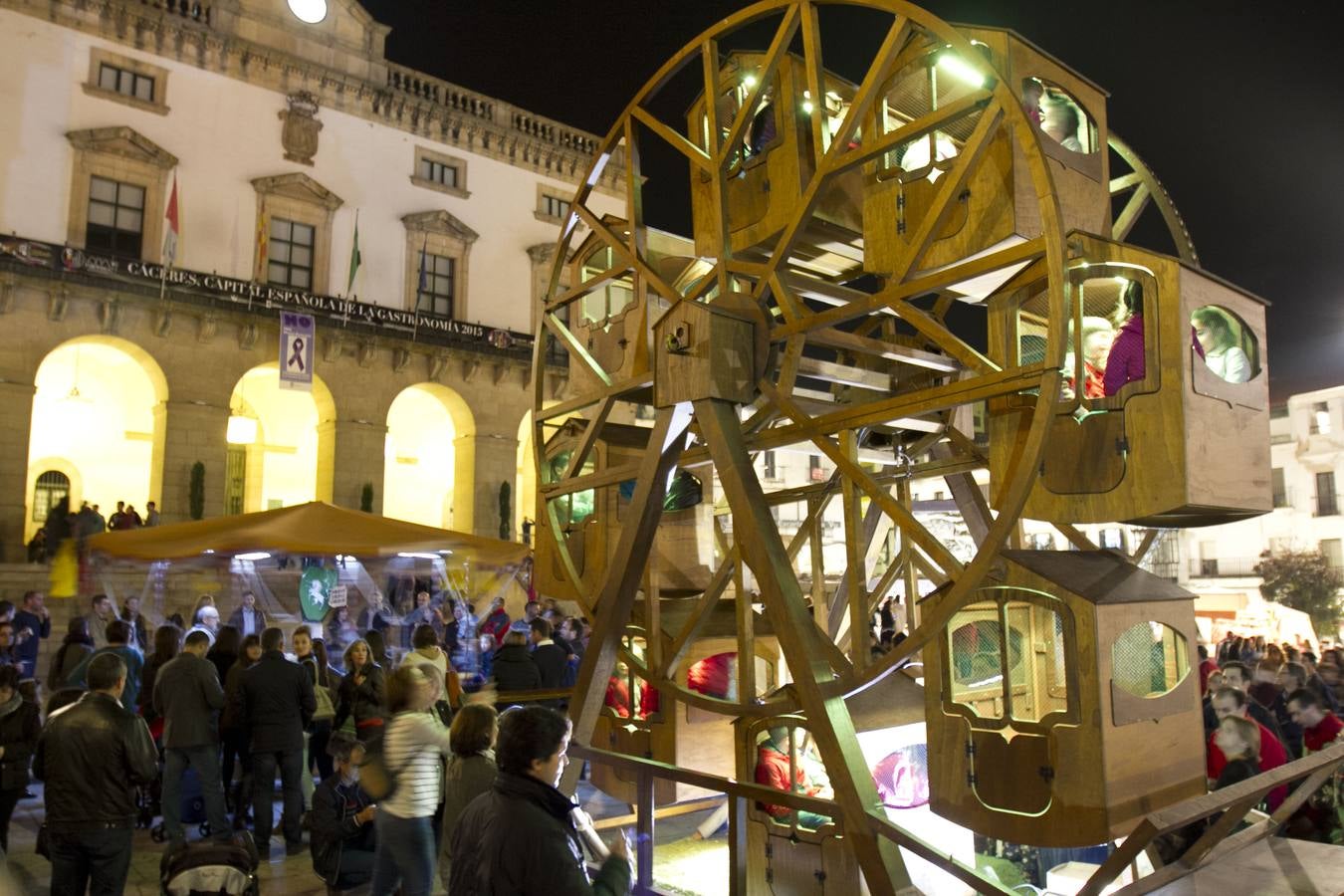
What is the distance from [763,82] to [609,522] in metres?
3.15

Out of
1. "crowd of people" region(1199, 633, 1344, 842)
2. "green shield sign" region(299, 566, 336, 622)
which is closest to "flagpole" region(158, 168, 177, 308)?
"green shield sign" region(299, 566, 336, 622)

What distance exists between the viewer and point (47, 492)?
25.6m

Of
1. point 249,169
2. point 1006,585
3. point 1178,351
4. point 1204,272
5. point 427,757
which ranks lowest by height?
point 427,757

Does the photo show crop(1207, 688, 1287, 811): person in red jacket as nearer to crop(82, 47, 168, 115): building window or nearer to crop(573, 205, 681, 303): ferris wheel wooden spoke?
crop(573, 205, 681, 303): ferris wheel wooden spoke

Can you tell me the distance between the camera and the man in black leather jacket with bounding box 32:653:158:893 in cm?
547

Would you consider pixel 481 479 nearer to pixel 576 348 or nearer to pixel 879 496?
pixel 576 348

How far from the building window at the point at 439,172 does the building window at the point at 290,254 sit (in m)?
3.90

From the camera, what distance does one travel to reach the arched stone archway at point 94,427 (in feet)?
82.4

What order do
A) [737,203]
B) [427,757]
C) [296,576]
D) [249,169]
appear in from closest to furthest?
[427,757]
[737,203]
[296,576]
[249,169]

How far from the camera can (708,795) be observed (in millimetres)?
8562

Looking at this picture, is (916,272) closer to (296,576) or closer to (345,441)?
(296,576)

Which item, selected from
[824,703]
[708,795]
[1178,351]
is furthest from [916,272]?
[708,795]

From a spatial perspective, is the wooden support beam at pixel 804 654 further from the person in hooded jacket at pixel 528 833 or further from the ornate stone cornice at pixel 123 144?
the ornate stone cornice at pixel 123 144

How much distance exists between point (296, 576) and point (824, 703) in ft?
57.0
